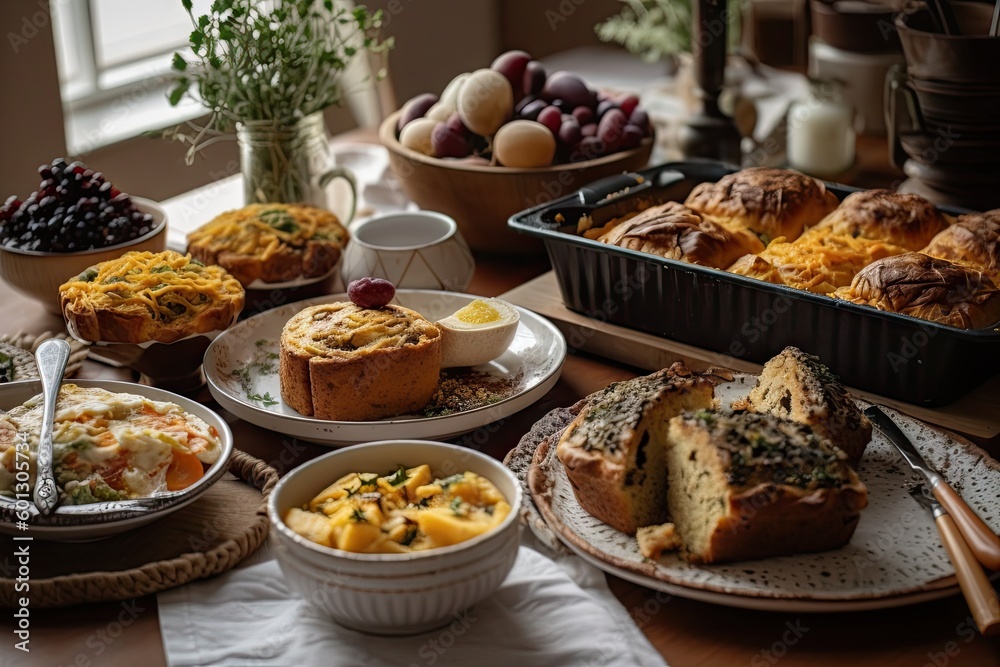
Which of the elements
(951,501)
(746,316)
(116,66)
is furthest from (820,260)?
(116,66)

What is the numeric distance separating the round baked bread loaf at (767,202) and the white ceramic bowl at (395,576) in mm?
1020

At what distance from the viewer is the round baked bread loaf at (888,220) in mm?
1944

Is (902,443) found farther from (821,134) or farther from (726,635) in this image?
(821,134)

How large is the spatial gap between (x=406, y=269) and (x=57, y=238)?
2.19ft

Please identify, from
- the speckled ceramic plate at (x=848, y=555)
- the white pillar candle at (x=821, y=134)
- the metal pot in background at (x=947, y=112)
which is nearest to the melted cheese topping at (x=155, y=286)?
the speckled ceramic plate at (x=848, y=555)

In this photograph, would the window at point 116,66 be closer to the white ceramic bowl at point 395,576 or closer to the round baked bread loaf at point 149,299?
the round baked bread loaf at point 149,299

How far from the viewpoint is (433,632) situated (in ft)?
3.98

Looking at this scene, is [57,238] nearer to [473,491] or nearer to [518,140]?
[518,140]

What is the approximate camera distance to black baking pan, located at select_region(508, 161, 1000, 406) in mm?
1589

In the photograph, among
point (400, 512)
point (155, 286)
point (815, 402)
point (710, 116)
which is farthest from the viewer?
point (710, 116)

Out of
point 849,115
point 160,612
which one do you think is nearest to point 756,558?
point 160,612

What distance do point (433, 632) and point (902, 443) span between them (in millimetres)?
738

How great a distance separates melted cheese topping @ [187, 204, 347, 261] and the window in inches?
80.6

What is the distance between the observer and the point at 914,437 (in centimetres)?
153
